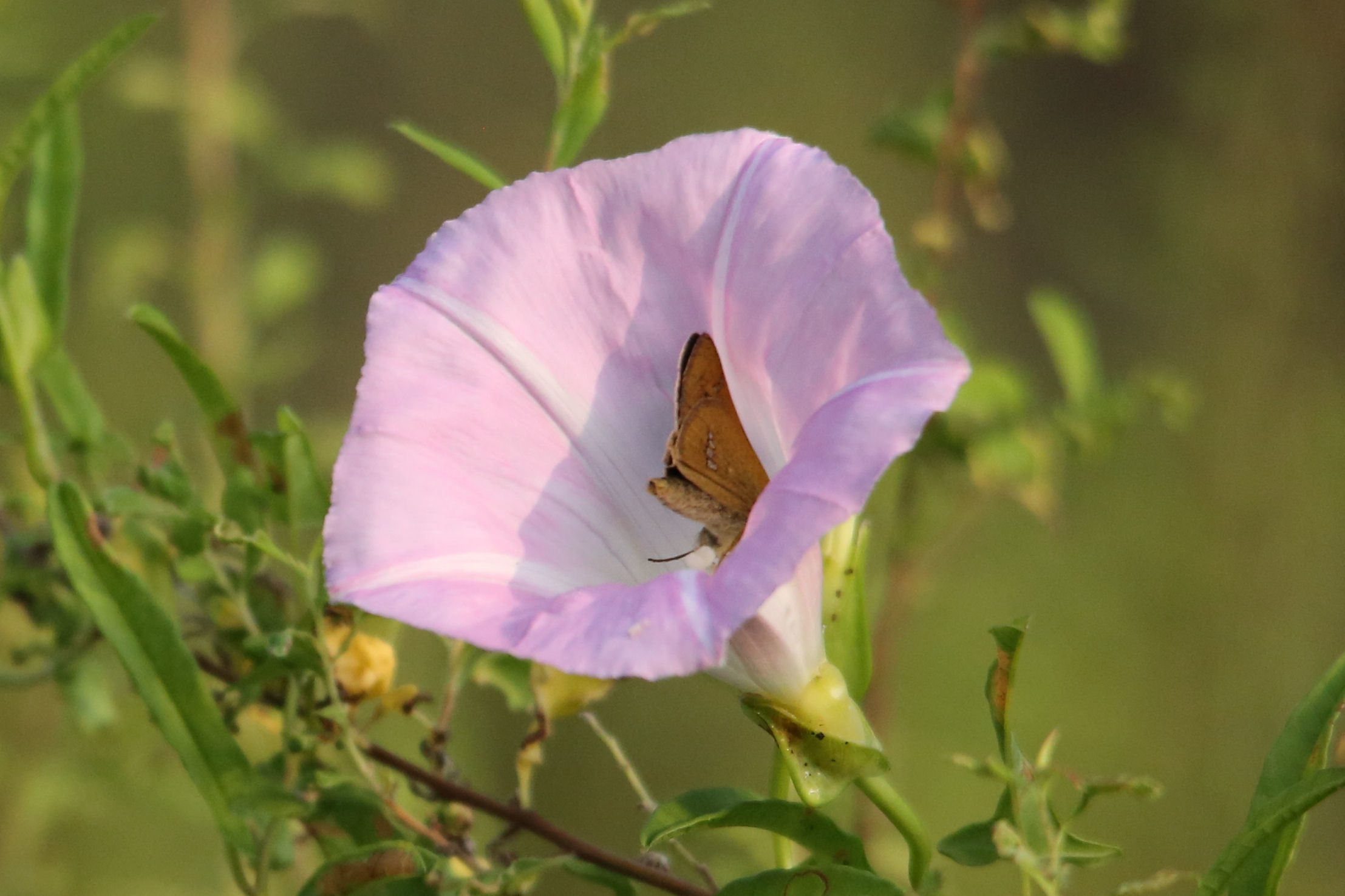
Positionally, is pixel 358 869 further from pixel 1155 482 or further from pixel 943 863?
pixel 1155 482

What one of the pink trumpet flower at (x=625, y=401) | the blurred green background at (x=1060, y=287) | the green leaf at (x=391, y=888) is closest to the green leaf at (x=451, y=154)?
the pink trumpet flower at (x=625, y=401)

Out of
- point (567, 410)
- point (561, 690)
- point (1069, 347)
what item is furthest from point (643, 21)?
point (1069, 347)

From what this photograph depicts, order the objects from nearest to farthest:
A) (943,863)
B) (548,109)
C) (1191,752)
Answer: (943,863)
(1191,752)
(548,109)

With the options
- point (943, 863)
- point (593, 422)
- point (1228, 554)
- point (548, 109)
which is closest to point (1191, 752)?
point (1228, 554)

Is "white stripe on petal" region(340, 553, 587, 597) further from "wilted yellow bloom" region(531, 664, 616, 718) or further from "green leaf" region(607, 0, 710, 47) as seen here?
"green leaf" region(607, 0, 710, 47)

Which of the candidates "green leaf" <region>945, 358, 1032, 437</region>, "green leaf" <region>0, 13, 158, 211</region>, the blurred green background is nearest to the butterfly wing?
"green leaf" <region>0, 13, 158, 211</region>
